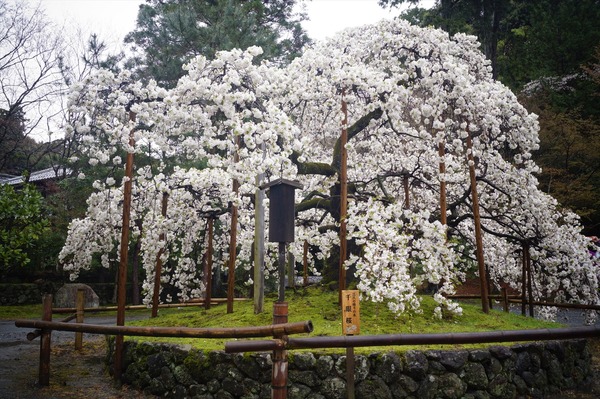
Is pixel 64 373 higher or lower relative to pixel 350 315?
lower

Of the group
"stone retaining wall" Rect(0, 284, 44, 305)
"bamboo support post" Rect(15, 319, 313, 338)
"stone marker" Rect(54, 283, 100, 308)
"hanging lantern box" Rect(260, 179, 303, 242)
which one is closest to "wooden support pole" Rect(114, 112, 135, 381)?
"bamboo support post" Rect(15, 319, 313, 338)

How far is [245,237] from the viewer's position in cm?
1133

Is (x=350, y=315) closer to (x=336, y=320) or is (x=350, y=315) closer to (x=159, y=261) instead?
(x=336, y=320)

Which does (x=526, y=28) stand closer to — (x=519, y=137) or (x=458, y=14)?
(x=458, y=14)

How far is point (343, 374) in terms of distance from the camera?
A: 587 centimetres

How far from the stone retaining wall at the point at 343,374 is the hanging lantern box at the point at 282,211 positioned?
1552 millimetres

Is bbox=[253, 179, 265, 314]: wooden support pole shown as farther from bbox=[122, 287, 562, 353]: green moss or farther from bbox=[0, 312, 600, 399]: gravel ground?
bbox=[0, 312, 600, 399]: gravel ground

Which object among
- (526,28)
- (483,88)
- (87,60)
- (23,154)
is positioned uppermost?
(526,28)

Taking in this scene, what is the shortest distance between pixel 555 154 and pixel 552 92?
385cm

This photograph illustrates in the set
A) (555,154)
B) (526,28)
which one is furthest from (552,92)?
(526,28)

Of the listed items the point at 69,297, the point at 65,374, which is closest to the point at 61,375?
the point at 65,374

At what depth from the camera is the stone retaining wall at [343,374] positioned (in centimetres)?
584

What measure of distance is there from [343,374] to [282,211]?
227cm

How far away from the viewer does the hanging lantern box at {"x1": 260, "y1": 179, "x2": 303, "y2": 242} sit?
646 cm
